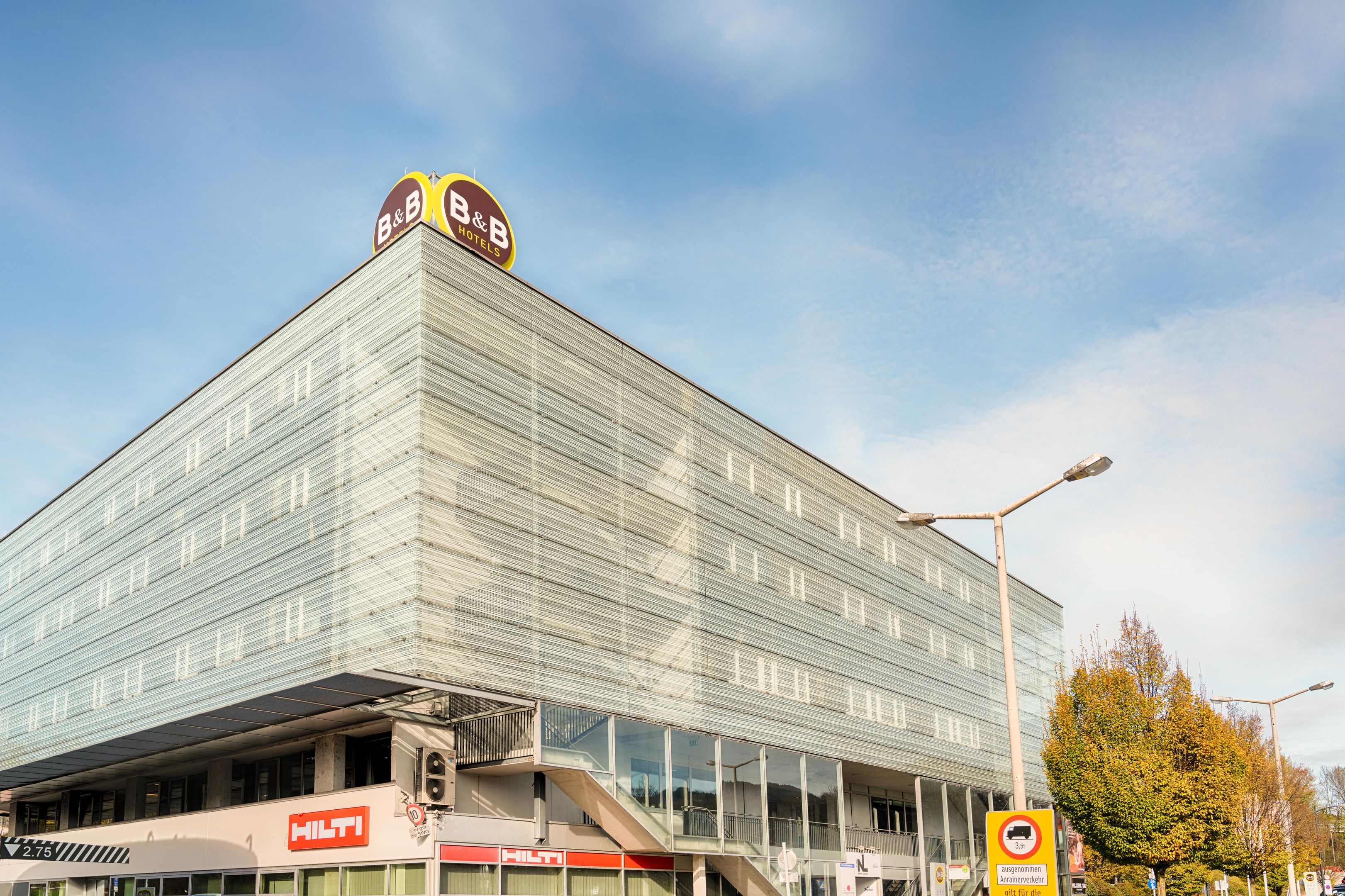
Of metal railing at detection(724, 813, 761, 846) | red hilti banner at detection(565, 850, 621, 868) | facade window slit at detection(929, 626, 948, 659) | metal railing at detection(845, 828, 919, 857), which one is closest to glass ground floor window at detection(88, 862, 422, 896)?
red hilti banner at detection(565, 850, 621, 868)

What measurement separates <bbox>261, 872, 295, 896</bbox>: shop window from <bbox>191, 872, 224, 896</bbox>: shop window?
2143mm

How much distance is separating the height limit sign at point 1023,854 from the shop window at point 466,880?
49.3 ft

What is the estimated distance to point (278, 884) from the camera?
101ft

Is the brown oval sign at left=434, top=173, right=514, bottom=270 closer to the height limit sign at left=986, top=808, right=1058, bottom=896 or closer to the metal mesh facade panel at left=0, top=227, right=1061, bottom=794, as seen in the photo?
the metal mesh facade panel at left=0, top=227, right=1061, bottom=794

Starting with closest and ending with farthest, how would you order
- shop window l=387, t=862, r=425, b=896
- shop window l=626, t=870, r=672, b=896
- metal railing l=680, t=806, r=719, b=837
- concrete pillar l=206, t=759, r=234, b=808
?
shop window l=387, t=862, r=425, b=896 → shop window l=626, t=870, r=672, b=896 → metal railing l=680, t=806, r=719, b=837 → concrete pillar l=206, t=759, r=234, b=808

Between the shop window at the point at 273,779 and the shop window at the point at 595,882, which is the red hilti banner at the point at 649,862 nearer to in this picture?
the shop window at the point at 595,882

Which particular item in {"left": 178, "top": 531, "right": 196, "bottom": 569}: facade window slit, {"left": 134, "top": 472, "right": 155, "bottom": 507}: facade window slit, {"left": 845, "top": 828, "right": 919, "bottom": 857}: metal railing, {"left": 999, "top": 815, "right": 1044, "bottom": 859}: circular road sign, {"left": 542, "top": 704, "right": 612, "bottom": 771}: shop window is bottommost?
{"left": 845, "top": 828, "right": 919, "bottom": 857}: metal railing

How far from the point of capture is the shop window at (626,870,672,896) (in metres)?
32.5

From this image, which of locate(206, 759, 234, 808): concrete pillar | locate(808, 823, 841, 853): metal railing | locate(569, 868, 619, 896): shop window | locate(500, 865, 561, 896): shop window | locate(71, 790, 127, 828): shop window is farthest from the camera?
locate(71, 790, 127, 828): shop window

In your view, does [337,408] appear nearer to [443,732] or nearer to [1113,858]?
[443,732]

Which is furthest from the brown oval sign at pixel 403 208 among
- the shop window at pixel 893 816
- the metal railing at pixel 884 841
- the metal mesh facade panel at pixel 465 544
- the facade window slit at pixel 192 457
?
the shop window at pixel 893 816

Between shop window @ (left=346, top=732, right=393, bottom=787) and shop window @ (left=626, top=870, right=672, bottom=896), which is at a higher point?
shop window @ (left=346, top=732, right=393, bottom=787)

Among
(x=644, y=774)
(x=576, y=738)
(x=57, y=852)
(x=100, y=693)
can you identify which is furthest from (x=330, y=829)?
(x=100, y=693)

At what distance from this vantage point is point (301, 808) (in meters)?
30.4
